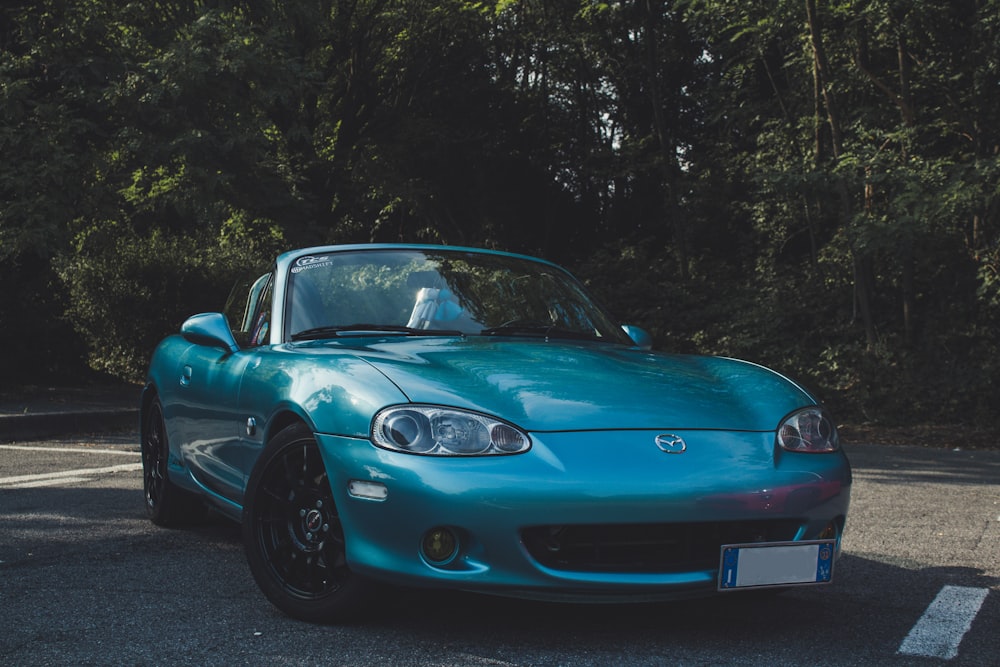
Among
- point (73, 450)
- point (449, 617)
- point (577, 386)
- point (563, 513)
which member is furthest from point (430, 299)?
point (73, 450)

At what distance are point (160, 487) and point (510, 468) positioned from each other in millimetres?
3061

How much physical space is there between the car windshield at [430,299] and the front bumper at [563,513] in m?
1.09

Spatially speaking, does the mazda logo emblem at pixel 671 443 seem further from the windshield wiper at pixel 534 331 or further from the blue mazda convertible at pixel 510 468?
the windshield wiper at pixel 534 331

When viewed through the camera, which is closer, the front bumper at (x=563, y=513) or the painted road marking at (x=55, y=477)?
the front bumper at (x=563, y=513)

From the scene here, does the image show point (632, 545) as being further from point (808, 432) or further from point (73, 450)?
point (73, 450)

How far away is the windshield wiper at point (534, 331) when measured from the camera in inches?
186

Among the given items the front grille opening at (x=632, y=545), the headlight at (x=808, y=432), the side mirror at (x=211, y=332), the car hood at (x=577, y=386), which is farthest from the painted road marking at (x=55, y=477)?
the headlight at (x=808, y=432)

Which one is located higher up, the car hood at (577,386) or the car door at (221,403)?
the car hood at (577,386)

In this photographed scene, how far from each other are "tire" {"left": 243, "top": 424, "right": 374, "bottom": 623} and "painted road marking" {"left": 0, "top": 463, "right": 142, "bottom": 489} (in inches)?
161

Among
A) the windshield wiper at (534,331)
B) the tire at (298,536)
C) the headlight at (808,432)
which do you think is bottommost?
the tire at (298,536)

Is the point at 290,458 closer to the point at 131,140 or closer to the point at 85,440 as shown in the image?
the point at 85,440

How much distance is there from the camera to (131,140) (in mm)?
14281

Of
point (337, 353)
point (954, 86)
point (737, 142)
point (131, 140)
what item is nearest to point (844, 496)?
point (337, 353)

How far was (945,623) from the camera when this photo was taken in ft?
13.2
